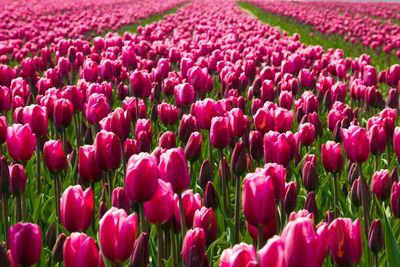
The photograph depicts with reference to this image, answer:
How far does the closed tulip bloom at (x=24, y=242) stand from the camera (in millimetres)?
1856

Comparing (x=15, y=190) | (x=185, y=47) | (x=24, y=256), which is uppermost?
(x=24, y=256)

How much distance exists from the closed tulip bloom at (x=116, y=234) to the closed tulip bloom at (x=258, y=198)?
34cm

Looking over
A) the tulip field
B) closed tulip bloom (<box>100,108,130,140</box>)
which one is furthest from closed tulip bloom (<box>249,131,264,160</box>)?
closed tulip bloom (<box>100,108,130,140</box>)

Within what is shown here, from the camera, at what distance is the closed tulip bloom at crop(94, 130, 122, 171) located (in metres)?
2.61

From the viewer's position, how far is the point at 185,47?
866 centimetres

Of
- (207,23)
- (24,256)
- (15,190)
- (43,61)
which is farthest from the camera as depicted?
(207,23)

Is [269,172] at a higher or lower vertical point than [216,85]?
higher

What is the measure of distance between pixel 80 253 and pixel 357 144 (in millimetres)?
1623

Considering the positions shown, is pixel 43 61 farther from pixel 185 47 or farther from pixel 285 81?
pixel 285 81

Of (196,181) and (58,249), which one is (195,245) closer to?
(58,249)

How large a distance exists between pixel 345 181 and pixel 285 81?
2.14 meters

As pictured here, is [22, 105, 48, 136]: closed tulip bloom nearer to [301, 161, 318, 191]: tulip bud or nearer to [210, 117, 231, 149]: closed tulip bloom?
[210, 117, 231, 149]: closed tulip bloom

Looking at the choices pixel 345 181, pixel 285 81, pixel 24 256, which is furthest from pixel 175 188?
pixel 285 81

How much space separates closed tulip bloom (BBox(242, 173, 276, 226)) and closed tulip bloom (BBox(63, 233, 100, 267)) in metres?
0.47
